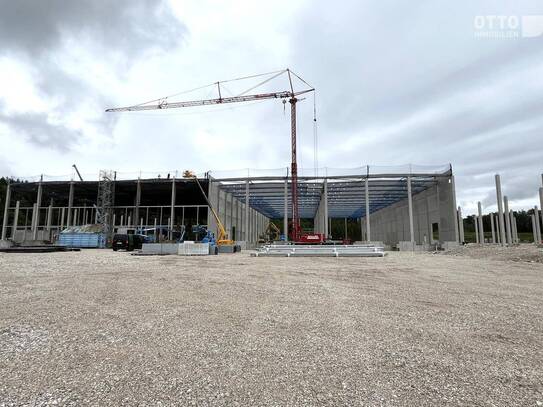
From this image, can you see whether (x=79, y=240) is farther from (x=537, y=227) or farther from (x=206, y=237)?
(x=537, y=227)

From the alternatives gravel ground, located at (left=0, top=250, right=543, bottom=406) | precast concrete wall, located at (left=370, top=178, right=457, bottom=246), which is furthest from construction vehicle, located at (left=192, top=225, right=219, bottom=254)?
precast concrete wall, located at (left=370, top=178, right=457, bottom=246)

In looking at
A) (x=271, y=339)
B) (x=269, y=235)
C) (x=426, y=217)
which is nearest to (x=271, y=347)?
(x=271, y=339)

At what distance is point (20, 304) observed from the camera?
23.3 feet

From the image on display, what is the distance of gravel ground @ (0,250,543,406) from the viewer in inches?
134

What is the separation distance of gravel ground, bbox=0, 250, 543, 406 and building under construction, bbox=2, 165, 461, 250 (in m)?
24.9

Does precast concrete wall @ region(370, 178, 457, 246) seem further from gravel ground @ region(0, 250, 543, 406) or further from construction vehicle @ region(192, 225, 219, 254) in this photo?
gravel ground @ region(0, 250, 543, 406)

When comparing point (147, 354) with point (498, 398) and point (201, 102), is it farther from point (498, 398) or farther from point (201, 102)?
point (201, 102)

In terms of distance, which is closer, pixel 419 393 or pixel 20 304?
pixel 419 393

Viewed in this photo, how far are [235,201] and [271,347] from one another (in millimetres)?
45391

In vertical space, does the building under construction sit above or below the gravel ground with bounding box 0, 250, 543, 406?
above

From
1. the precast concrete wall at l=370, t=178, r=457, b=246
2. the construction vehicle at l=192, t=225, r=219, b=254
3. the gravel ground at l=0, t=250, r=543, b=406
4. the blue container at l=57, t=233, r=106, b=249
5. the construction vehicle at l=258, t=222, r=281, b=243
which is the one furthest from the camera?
the construction vehicle at l=258, t=222, r=281, b=243

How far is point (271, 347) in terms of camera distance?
4668 millimetres

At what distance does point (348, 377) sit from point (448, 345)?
1.94 meters

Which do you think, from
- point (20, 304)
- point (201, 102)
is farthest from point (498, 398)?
point (201, 102)
